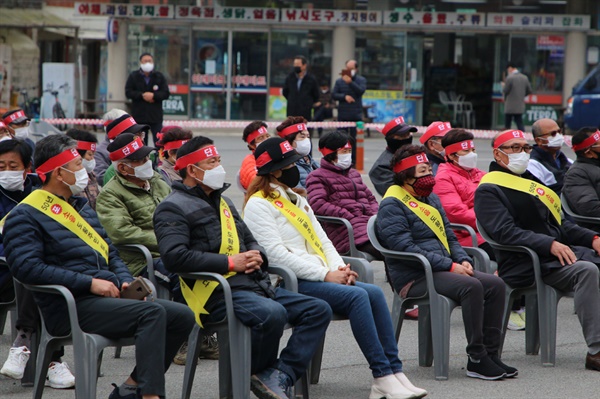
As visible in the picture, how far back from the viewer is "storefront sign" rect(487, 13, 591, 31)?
95.7 feet

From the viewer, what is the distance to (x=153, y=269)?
266 inches

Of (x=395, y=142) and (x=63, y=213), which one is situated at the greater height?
(x=395, y=142)

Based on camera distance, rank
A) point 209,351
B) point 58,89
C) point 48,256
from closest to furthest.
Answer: point 48,256, point 209,351, point 58,89

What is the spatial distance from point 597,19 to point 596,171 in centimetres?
2258

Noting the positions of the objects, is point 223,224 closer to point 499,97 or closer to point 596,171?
point 596,171

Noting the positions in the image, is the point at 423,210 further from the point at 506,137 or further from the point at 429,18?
the point at 429,18

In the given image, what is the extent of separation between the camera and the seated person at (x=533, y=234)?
22.7ft

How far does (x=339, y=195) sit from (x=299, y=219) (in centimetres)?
237

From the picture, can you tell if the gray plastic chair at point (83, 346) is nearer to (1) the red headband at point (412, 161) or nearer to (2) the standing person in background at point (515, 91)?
(1) the red headband at point (412, 161)

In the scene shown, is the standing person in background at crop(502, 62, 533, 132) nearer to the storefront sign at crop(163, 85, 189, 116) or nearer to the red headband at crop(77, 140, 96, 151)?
the storefront sign at crop(163, 85, 189, 116)

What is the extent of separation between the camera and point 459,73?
30.5 m

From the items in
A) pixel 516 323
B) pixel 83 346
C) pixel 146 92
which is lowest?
pixel 516 323

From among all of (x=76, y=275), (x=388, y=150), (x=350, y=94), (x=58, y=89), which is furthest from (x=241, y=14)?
(x=76, y=275)

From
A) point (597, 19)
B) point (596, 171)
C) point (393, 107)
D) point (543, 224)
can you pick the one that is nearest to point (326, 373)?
point (543, 224)
